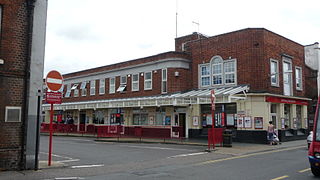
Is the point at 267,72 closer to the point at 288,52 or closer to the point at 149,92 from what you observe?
the point at 288,52

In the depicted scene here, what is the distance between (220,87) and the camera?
85.5ft

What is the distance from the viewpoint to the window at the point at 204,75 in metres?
27.2

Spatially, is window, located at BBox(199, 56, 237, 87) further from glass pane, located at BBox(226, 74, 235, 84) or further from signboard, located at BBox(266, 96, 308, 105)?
signboard, located at BBox(266, 96, 308, 105)

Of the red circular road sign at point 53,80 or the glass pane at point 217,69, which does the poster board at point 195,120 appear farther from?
the red circular road sign at point 53,80

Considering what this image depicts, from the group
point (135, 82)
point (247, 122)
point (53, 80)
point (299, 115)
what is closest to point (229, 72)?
point (247, 122)

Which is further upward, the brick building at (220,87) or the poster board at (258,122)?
the brick building at (220,87)

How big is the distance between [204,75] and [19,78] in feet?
61.8

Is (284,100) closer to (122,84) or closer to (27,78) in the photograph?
(122,84)

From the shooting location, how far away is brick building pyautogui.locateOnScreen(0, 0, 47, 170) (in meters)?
10.5

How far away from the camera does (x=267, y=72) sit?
24047 millimetres

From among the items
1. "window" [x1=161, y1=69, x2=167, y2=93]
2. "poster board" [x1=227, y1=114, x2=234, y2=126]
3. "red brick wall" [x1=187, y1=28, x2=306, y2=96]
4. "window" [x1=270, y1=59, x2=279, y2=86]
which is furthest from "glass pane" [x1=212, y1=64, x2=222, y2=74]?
"window" [x1=161, y1=69, x2=167, y2=93]

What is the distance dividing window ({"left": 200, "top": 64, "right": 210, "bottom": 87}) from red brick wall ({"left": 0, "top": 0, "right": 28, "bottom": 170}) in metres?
18.3

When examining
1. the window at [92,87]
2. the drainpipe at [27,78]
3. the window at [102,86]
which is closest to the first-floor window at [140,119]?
the window at [102,86]

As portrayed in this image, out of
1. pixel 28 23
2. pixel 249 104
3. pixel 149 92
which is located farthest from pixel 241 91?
pixel 28 23
